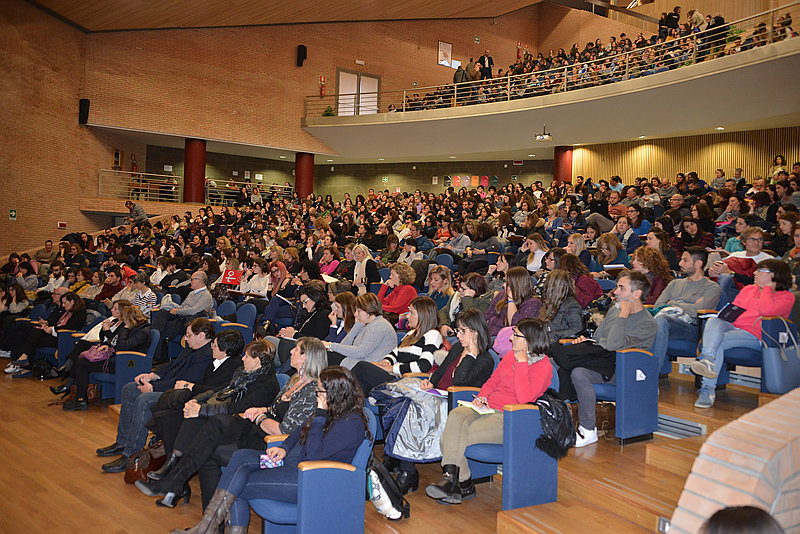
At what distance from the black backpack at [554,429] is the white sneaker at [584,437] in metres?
0.58

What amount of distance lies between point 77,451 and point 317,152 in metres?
14.3

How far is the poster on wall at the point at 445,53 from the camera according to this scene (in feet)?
63.0

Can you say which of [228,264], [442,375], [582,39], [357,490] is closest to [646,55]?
A: [582,39]

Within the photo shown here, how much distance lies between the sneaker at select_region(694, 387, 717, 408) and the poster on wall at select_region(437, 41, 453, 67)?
16.9 metres

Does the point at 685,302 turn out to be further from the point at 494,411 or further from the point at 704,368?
the point at 494,411

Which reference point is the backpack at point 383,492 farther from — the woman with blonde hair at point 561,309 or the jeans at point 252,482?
the woman with blonde hair at point 561,309

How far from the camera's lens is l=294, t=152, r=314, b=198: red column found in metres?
18.1

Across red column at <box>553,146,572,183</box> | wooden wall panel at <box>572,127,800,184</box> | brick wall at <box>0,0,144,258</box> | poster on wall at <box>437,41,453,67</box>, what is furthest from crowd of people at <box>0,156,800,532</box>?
poster on wall at <box>437,41,453,67</box>

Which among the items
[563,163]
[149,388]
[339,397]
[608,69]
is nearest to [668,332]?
[339,397]

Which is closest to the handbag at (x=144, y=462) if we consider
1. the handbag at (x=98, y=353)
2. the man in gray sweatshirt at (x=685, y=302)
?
the handbag at (x=98, y=353)

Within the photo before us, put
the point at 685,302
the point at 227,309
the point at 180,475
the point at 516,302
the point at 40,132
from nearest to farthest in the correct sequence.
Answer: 1. the point at 180,475
2. the point at 516,302
3. the point at 685,302
4. the point at 227,309
5. the point at 40,132

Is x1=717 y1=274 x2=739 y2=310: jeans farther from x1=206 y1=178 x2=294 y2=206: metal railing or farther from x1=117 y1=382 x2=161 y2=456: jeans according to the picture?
x1=206 y1=178 x2=294 y2=206: metal railing

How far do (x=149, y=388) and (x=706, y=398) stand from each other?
12.5 ft

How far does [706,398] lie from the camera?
391 centimetres
